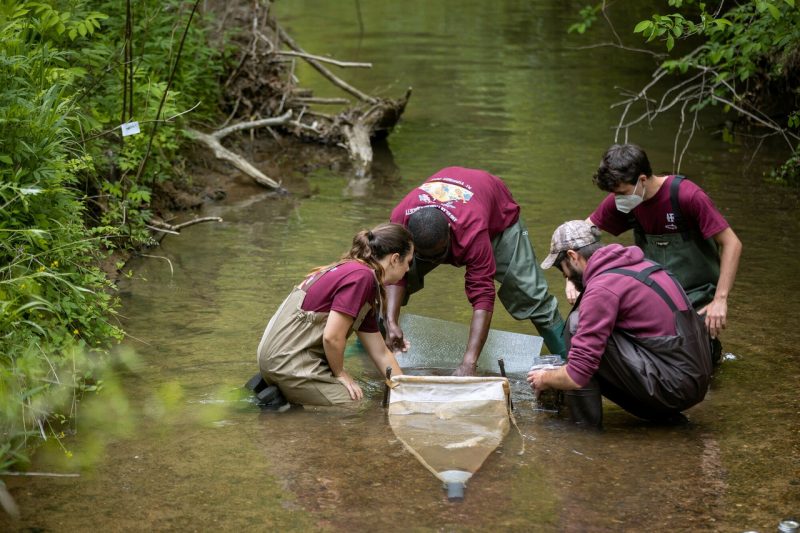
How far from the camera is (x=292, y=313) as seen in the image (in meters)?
4.67

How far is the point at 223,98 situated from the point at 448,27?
10.8 metres

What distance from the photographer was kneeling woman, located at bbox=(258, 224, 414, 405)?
4.50 meters

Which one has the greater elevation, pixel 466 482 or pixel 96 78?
pixel 96 78

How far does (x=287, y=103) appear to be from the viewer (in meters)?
10.9

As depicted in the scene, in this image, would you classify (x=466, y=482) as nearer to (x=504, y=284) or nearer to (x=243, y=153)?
(x=504, y=284)

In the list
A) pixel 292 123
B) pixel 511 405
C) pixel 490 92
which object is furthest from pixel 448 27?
pixel 511 405

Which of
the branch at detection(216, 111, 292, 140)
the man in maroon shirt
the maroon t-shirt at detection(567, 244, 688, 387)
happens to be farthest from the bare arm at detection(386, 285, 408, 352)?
the branch at detection(216, 111, 292, 140)

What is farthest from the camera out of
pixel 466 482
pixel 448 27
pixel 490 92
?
pixel 448 27

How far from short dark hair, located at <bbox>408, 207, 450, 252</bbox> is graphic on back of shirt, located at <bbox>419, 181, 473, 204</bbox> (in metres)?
0.19

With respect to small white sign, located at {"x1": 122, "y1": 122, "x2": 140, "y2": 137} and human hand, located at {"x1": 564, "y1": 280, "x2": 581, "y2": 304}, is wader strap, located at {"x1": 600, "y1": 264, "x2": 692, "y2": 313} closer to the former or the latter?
human hand, located at {"x1": 564, "y1": 280, "x2": 581, "y2": 304}

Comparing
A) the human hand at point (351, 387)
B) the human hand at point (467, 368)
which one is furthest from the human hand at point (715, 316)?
the human hand at point (351, 387)

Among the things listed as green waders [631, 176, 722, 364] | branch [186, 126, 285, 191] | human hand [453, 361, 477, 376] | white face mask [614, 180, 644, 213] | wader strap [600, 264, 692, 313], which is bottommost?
branch [186, 126, 285, 191]

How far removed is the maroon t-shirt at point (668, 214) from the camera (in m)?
4.92

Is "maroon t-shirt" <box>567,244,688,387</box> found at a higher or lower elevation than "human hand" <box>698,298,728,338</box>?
higher
